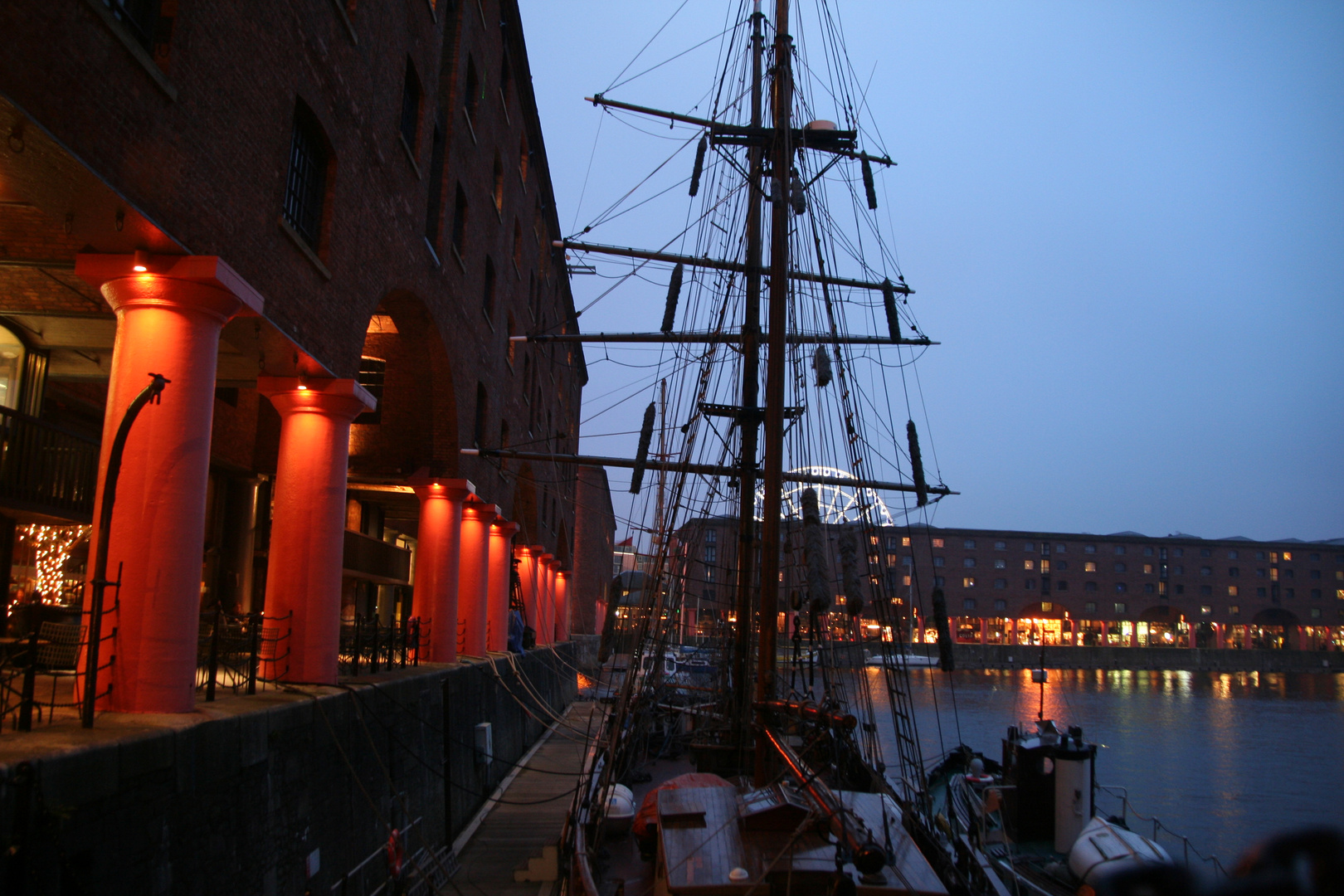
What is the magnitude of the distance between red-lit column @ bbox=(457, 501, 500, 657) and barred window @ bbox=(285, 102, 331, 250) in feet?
36.2

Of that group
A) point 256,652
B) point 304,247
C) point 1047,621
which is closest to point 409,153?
point 304,247

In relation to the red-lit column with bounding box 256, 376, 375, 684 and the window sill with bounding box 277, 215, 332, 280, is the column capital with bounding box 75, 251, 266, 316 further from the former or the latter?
the red-lit column with bounding box 256, 376, 375, 684

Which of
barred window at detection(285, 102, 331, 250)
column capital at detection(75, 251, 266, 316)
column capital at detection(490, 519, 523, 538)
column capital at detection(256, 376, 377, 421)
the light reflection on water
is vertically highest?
barred window at detection(285, 102, 331, 250)

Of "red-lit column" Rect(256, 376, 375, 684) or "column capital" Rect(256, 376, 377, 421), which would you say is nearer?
"red-lit column" Rect(256, 376, 375, 684)

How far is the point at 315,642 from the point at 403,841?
11.7 ft

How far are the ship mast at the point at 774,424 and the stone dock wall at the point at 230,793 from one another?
Answer: 5477 millimetres

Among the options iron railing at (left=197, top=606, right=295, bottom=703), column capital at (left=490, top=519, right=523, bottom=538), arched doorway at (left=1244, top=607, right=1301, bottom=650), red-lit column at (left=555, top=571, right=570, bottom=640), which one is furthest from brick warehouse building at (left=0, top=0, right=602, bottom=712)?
arched doorway at (left=1244, top=607, right=1301, bottom=650)

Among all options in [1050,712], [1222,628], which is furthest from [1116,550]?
[1050,712]

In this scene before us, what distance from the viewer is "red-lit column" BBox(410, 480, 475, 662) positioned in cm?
1972

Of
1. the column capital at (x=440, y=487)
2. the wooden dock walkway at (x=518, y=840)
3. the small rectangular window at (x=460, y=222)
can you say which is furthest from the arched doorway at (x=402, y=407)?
the wooden dock walkway at (x=518, y=840)

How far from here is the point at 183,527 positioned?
9156mm

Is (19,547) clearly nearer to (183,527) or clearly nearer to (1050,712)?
(183,527)

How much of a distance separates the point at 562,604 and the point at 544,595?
7532 mm

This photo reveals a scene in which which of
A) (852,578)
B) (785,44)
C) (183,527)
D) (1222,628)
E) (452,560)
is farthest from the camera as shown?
(1222,628)
